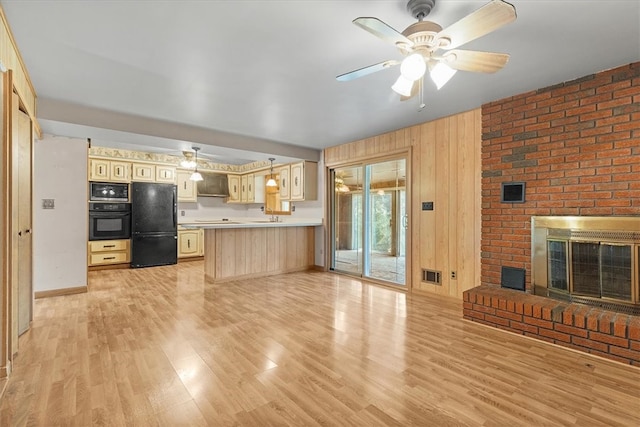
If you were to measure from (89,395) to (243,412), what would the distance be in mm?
1022

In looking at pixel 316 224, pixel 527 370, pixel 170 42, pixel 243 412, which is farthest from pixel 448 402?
pixel 316 224

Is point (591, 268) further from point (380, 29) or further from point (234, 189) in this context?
point (234, 189)

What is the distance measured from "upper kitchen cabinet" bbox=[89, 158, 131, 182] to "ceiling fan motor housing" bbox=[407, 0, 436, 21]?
636 centimetres

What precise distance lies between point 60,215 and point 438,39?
5.10 meters

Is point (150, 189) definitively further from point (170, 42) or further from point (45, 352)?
point (170, 42)

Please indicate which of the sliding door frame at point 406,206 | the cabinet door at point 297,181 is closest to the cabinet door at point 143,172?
the cabinet door at point 297,181

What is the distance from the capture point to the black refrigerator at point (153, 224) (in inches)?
246

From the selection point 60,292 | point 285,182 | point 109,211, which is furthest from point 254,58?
point 109,211

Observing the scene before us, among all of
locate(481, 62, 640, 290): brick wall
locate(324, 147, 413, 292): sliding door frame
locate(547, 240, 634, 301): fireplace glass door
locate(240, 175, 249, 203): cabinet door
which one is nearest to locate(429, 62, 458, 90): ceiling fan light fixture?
locate(481, 62, 640, 290): brick wall

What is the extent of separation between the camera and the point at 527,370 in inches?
88.4

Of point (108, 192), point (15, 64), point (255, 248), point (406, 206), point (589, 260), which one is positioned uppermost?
point (15, 64)

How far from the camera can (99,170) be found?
→ 6039 millimetres

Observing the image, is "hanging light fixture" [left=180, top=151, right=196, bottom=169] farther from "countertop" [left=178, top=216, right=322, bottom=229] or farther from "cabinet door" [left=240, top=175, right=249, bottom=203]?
"cabinet door" [left=240, top=175, right=249, bottom=203]

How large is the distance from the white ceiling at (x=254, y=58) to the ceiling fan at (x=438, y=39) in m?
0.23
